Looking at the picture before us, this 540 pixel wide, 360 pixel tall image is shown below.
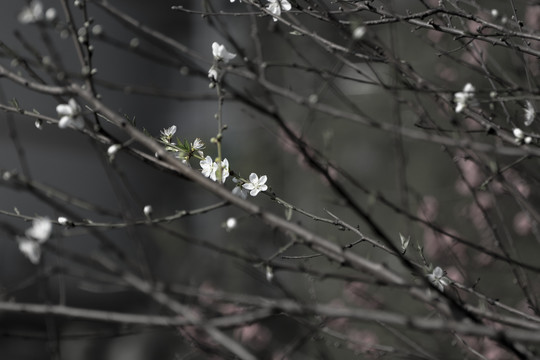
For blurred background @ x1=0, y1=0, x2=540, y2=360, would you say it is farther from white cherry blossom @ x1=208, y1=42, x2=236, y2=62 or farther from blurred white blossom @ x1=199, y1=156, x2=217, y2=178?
white cherry blossom @ x1=208, y1=42, x2=236, y2=62

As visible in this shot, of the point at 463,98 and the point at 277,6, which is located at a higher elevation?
the point at 277,6

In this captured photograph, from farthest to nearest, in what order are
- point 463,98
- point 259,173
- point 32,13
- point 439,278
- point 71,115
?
point 259,173 → point 439,278 → point 463,98 → point 71,115 → point 32,13

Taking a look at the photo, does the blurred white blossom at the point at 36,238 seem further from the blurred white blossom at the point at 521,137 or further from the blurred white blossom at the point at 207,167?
the blurred white blossom at the point at 521,137

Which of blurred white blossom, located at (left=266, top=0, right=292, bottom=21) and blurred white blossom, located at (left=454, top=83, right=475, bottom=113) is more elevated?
blurred white blossom, located at (left=266, top=0, right=292, bottom=21)

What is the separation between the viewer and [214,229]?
26.9 ft

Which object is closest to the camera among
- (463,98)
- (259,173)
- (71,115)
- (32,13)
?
(32,13)

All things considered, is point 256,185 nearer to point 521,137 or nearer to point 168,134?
point 168,134

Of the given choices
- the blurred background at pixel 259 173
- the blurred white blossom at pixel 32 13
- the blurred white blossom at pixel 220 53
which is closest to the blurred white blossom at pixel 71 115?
the blurred white blossom at pixel 32 13

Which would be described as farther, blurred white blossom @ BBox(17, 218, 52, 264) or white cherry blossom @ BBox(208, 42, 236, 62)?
white cherry blossom @ BBox(208, 42, 236, 62)

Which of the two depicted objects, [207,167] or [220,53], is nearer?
[220,53]

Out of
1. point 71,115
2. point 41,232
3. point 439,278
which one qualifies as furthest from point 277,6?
point 41,232

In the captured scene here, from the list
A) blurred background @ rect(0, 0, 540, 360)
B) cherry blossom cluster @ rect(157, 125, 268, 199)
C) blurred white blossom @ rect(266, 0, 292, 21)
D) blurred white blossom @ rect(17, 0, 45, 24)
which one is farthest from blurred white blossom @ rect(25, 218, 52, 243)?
blurred background @ rect(0, 0, 540, 360)

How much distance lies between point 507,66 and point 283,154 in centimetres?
308

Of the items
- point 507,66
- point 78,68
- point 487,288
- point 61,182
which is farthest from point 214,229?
point 507,66
